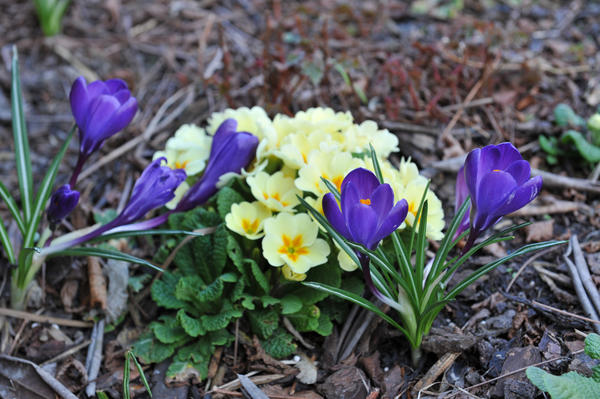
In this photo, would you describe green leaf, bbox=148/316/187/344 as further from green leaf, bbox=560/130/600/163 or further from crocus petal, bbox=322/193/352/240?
green leaf, bbox=560/130/600/163

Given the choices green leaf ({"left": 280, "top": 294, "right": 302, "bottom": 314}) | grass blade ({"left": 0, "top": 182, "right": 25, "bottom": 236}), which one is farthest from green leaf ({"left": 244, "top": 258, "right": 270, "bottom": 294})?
grass blade ({"left": 0, "top": 182, "right": 25, "bottom": 236})

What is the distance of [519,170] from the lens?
58.2 inches

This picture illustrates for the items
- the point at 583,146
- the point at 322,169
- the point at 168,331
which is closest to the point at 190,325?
the point at 168,331

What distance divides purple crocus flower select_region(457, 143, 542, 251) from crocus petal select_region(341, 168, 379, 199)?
0.87 ft

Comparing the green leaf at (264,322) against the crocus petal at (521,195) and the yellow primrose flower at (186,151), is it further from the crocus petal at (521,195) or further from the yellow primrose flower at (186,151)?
the crocus petal at (521,195)

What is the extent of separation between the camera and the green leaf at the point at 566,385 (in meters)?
1.40

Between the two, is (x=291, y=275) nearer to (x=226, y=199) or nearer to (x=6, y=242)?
(x=226, y=199)

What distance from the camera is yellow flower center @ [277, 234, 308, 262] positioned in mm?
1813

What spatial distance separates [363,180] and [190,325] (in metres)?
0.81

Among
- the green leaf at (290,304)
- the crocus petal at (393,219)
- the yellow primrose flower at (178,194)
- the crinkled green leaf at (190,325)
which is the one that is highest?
the crocus petal at (393,219)

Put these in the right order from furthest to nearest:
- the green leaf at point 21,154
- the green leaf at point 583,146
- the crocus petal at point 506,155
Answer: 1. the green leaf at point 583,146
2. the green leaf at point 21,154
3. the crocus petal at point 506,155

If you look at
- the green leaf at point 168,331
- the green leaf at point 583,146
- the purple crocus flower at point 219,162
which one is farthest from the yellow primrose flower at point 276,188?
the green leaf at point 583,146

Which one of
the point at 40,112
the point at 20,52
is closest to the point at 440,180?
the point at 40,112

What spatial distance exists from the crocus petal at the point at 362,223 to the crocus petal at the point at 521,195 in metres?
0.35
